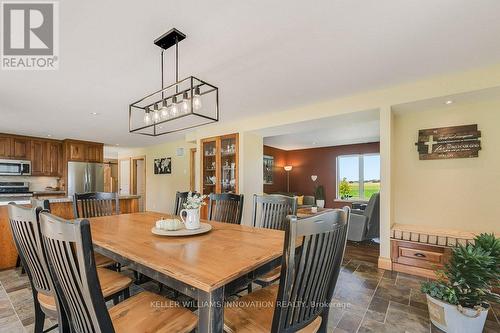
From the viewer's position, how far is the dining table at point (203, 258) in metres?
0.92

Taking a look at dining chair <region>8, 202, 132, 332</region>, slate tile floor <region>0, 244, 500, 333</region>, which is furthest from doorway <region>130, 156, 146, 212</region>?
dining chair <region>8, 202, 132, 332</region>

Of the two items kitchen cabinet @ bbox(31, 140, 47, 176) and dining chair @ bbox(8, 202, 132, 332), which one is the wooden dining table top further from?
kitchen cabinet @ bbox(31, 140, 47, 176)

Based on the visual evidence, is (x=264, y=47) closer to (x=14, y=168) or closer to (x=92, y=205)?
(x=92, y=205)

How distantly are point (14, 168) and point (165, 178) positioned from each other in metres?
3.24

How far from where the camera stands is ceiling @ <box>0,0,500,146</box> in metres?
1.52

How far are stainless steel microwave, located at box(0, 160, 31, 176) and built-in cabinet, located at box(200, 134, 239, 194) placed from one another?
418 centimetres

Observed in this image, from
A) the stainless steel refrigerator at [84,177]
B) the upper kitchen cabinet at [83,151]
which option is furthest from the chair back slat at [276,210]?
the upper kitchen cabinet at [83,151]

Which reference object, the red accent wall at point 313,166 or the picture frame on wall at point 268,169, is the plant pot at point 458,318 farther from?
the picture frame on wall at point 268,169

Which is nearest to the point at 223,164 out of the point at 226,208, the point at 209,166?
the point at 209,166

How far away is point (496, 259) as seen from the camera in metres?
1.72

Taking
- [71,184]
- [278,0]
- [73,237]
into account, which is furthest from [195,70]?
[71,184]

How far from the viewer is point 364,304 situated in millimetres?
2143

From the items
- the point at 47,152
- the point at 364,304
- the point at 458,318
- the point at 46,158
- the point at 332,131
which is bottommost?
the point at 364,304

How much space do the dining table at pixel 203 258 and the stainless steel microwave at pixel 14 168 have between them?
5.20m
